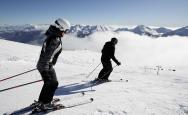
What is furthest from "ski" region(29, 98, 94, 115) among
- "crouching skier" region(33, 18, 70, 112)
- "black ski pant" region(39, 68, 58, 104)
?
"black ski pant" region(39, 68, 58, 104)

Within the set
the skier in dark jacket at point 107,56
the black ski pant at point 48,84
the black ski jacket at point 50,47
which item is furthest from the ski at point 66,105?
the skier in dark jacket at point 107,56

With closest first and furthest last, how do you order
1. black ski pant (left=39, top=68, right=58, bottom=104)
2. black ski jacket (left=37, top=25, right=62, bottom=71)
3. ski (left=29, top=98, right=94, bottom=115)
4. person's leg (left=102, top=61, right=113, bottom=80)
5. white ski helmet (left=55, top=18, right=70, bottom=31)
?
black ski jacket (left=37, top=25, right=62, bottom=71), white ski helmet (left=55, top=18, right=70, bottom=31), black ski pant (left=39, top=68, right=58, bottom=104), ski (left=29, top=98, right=94, bottom=115), person's leg (left=102, top=61, right=113, bottom=80)

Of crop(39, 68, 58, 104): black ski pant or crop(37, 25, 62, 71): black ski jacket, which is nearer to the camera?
crop(37, 25, 62, 71): black ski jacket

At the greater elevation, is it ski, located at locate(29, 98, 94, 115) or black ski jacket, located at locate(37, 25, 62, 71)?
black ski jacket, located at locate(37, 25, 62, 71)

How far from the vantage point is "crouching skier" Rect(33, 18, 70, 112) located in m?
6.22

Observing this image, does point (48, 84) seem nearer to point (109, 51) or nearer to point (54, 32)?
point (54, 32)

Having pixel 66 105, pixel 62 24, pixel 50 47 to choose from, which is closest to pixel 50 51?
pixel 50 47

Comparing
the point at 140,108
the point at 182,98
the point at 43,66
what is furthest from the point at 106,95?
the point at 43,66

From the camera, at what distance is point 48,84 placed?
6695 mm

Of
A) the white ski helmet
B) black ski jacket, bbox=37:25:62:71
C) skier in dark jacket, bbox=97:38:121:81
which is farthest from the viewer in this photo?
skier in dark jacket, bbox=97:38:121:81

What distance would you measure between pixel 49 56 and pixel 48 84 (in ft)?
3.04

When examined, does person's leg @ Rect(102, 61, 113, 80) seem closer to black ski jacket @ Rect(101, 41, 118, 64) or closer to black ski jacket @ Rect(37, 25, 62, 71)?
black ski jacket @ Rect(101, 41, 118, 64)

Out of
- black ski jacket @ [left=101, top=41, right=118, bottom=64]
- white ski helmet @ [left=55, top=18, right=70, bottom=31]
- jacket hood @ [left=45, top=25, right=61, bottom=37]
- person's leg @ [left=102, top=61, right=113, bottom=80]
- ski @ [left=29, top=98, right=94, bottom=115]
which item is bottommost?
ski @ [left=29, top=98, right=94, bottom=115]

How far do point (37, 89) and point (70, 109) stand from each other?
3.51 m
